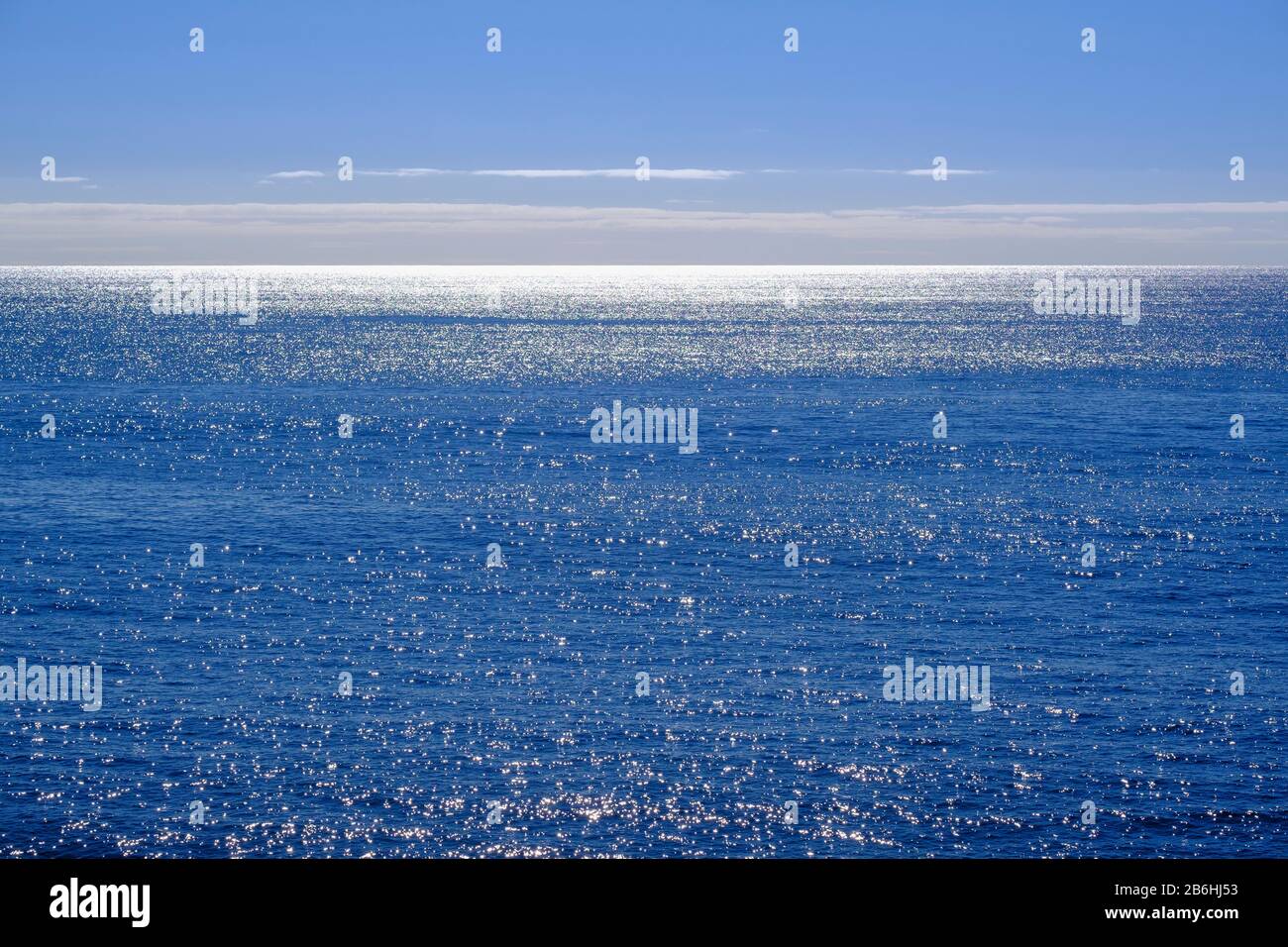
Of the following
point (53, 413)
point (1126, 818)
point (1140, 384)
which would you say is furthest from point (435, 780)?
point (1140, 384)

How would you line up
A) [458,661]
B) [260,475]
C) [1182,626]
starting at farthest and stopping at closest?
Result: [260,475] → [1182,626] → [458,661]

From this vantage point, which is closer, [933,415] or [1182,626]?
[1182,626]

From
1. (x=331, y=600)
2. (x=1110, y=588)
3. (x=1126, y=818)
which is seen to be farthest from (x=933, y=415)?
(x=1126, y=818)

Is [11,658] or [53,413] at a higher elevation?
[53,413]

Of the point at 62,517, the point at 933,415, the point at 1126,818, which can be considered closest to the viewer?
the point at 1126,818
